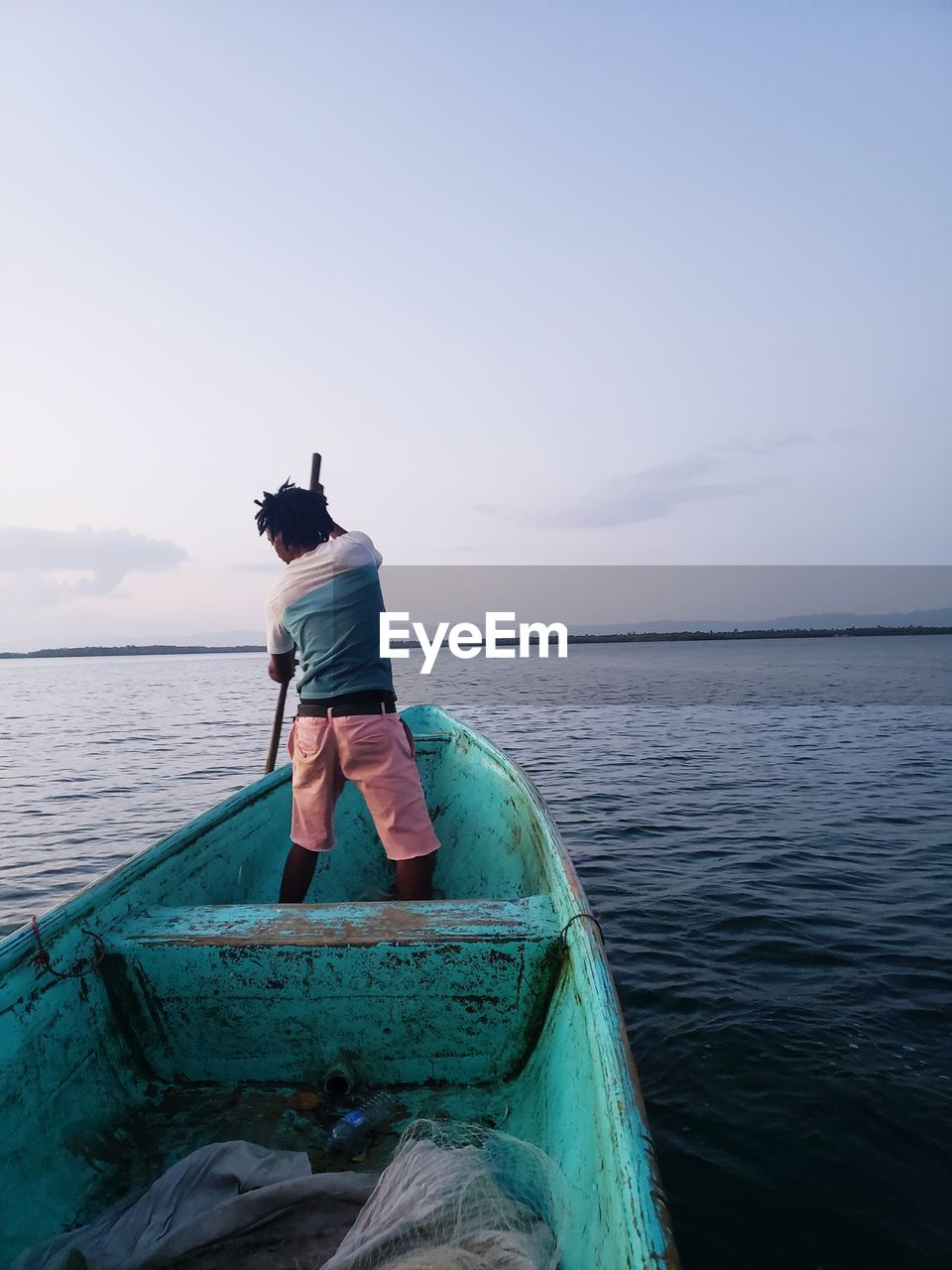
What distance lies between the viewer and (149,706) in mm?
33906

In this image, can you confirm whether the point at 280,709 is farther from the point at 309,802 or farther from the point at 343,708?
the point at 343,708

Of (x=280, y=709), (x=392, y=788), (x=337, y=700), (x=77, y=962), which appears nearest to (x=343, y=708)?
(x=337, y=700)

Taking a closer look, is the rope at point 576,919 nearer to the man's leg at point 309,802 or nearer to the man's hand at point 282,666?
the man's leg at point 309,802

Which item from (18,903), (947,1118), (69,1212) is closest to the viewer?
(69,1212)

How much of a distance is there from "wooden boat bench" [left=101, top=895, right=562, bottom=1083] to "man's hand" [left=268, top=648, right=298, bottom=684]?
5.93ft

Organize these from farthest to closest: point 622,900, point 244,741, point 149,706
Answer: point 149,706 → point 244,741 → point 622,900

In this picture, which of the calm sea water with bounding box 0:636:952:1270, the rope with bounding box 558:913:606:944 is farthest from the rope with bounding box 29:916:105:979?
the calm sea water with bounding box 0:636:952:1270

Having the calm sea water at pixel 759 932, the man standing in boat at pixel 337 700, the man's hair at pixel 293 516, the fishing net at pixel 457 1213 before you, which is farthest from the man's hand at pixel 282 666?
the calm sea water at pixel 759 932

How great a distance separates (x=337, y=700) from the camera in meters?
3.69

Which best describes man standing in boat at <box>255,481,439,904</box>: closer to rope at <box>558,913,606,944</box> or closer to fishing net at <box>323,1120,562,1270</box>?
rope at <box>558,913,606,944</box>

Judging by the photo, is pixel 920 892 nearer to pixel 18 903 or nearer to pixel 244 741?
pixel 18 903

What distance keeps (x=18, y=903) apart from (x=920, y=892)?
885cm

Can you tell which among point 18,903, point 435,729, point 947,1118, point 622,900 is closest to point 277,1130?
point 947,1118

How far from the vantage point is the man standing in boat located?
3.64 m
